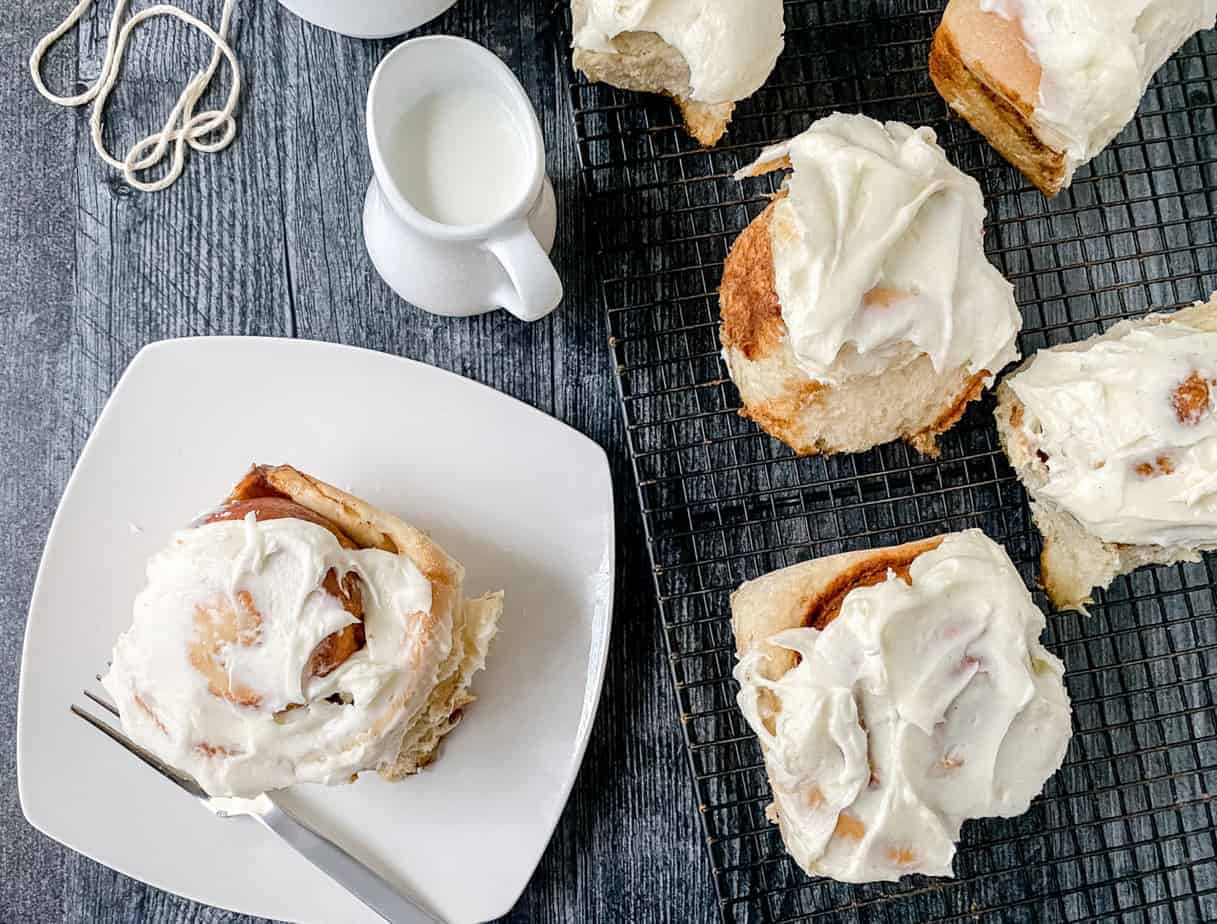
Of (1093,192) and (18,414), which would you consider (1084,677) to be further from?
(18,414)

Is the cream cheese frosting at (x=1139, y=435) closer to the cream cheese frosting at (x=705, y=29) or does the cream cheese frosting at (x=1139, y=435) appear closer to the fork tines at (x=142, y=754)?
the cream cheese frosting at (x=705, y=29)

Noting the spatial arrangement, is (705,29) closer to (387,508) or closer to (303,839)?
(387,508)

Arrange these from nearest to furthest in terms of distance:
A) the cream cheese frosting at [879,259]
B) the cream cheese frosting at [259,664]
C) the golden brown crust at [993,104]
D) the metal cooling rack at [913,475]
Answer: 1. the cream cheese frosting at [259,664]
2. the cream cheese frosting at [879,259]
3. the golden brown crust at [993,104]
4. the metal cooling rack at [913,475]

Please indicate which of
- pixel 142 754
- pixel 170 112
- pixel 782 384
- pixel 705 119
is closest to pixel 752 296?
pixel 782 384

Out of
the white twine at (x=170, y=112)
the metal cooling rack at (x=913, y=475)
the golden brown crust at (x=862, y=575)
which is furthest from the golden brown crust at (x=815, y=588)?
the white twine at (x=170, y=112)

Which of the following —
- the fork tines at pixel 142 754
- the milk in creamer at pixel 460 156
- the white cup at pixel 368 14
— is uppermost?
the white cup at pixel 368 14
